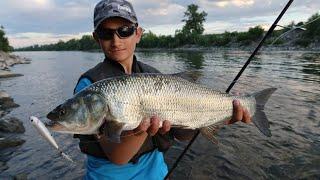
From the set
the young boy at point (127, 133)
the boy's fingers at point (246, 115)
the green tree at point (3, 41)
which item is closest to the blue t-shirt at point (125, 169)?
the young boy at point (127, 133)

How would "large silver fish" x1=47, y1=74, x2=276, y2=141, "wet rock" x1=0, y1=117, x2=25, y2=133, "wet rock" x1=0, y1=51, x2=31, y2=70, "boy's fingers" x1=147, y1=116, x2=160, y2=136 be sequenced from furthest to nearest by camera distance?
"wet rock" x1=0, y1=51, x2=31, y2=70, "wet rock" x1=0, y1=117, x2=25, y2=133, "boy's fingers" x1=147, y1=116, x2=160, y2=136, "large silver fish" x1=47, y1=74, x2=276, y2=141

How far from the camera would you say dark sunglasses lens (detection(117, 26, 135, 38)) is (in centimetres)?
375

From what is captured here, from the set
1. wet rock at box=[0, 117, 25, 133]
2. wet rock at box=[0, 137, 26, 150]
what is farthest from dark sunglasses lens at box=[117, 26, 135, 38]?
wet rock at box=[0, 117, 25, 133]

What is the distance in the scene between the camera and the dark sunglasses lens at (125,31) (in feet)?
12.3

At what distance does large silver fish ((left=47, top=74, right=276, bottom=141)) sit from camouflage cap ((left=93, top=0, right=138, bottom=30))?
69 centimetres

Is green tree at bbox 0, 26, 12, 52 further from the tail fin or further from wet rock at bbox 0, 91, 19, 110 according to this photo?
the tail fin

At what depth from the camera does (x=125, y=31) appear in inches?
149

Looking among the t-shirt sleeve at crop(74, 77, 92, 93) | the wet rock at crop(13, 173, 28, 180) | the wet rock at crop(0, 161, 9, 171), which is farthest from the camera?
the wet rock at crop(0, 161, 9, 171)

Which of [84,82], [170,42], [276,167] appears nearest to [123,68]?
[84,82]

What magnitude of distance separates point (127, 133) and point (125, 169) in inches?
14.3

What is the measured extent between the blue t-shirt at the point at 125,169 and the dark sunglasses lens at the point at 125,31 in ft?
2.01

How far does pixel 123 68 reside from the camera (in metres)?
4.02

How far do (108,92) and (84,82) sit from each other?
467 mm

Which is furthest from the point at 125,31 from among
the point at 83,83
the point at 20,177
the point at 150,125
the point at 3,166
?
the point at 3,166
